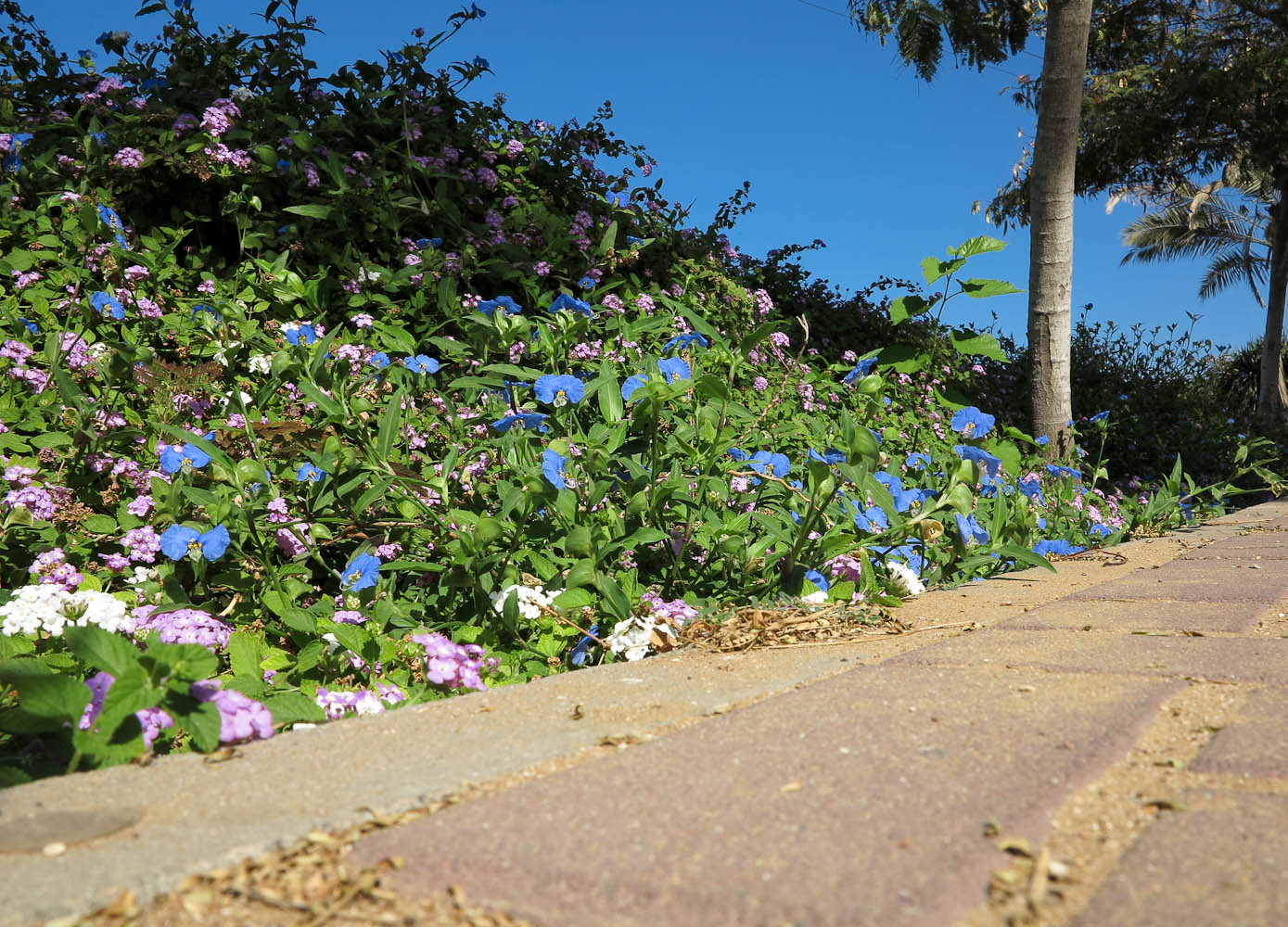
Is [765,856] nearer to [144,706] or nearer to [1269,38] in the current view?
[144,706]

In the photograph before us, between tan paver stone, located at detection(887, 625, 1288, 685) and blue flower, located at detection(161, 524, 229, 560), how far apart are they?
56.2 inches

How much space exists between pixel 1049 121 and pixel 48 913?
6.13m

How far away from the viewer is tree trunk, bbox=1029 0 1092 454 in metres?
5.64

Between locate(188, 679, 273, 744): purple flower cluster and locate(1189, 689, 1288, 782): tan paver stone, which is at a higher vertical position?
locate(188, 679, 273, 744): purple flower cluster

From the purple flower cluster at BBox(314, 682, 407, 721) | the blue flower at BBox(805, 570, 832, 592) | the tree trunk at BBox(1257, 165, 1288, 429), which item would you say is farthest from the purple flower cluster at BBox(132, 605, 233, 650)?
the tree trunk at BBox(1257, 165, 1288, 429)

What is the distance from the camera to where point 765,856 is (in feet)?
2.98

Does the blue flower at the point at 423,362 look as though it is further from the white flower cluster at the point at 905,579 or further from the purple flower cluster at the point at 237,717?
the purple flower cluster at the point at 237,717

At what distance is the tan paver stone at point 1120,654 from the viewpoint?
5.32ft

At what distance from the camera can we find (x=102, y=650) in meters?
1.34

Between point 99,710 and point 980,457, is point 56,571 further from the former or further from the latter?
point 980,457

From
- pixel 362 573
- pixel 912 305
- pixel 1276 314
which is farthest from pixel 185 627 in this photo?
pixel 1276 314

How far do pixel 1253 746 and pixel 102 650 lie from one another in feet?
4.91

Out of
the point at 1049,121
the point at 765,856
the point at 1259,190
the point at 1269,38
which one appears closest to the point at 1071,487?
the point at 1049,121

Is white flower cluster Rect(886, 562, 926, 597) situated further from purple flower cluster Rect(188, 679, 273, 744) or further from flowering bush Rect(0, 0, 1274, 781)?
purple flower cluster Rect(188, 679, 273, 744)
